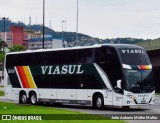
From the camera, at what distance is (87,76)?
29.3 metres

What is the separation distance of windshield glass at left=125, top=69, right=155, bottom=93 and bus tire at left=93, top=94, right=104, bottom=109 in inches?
80.9

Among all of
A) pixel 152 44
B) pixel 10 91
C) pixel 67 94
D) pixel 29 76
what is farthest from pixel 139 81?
pixel 152 44

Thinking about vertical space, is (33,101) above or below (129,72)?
below

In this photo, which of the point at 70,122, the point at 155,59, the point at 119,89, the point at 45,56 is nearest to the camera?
the point at 70,122

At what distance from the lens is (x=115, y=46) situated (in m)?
27.9

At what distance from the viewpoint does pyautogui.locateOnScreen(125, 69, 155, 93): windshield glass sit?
1075 inches

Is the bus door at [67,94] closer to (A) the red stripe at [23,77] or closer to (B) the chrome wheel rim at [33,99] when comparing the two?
(B) the chrome wheel rim at [33,99]

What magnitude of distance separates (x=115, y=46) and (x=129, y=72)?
168 cm

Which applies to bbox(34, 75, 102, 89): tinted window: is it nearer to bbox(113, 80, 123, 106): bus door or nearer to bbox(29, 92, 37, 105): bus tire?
bbox(29, 92, 37, 105): bus tire

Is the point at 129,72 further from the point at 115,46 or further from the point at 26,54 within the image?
the point at 26,54

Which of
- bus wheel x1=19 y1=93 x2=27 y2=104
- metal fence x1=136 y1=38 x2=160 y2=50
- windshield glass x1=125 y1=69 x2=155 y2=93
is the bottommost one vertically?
bus wheel x1=19 y1=93 x2=27 y2=104

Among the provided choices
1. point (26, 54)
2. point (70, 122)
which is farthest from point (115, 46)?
point (70, 122)

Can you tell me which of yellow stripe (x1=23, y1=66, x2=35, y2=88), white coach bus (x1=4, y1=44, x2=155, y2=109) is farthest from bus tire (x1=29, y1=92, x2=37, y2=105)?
yellow stripe (x1=23, y1=66, x2=35, y2=88)

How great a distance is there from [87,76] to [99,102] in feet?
5.73
